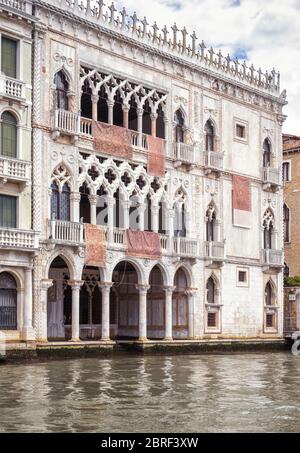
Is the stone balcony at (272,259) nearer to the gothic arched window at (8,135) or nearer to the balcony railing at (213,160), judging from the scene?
the balcony railing at (213,160)

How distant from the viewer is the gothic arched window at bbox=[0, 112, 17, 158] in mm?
26781

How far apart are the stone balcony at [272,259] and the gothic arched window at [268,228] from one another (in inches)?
21.6

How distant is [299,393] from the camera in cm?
1694

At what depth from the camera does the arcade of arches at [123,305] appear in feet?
103

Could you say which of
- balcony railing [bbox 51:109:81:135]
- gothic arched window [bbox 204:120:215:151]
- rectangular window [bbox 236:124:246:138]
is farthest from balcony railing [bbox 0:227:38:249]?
rectangular window [bbox 236:124:246:138]

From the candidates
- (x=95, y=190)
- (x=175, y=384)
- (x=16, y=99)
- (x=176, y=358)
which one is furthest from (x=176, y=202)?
(x=175, y=384)

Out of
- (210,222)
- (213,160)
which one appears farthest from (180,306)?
(213,160)

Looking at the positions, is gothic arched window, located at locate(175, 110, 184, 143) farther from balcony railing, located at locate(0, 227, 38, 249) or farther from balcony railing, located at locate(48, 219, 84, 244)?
balcony railing, located at locate(0, 227, 38, 249)

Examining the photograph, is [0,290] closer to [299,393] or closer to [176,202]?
[176,202]

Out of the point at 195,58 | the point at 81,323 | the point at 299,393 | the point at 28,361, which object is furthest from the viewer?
the point at 195,58

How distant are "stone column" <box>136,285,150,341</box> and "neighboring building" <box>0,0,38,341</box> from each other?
5.67 meters

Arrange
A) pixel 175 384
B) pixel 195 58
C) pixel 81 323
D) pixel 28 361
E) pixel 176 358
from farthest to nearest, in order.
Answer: pixel 195 58
pixel 81 323
pixel 176 358
pixel 28 361
pixel 175 384

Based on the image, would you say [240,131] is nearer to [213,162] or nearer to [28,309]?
[213,162]

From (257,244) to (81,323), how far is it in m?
9.48
